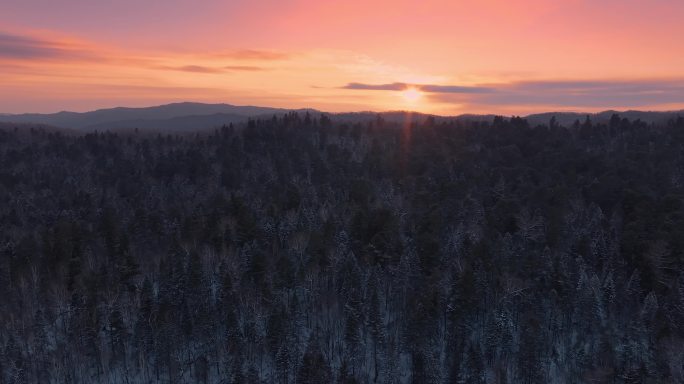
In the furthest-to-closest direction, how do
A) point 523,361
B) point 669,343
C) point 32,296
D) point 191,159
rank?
1. point 191,159
2. point 32,296
3. point 523,361
4. point 669,343

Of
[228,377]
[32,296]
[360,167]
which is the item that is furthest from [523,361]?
[360,167]

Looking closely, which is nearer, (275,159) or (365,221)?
(365,221)

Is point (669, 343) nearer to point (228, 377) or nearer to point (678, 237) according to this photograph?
point (678, 237)

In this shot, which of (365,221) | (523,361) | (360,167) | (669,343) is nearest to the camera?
(669,343)

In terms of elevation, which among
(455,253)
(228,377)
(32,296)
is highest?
(455,253)

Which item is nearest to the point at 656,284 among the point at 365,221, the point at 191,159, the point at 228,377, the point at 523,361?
the point at 523,361

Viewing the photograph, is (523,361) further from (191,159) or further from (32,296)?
(191,159)

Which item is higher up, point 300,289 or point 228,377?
point 300,289

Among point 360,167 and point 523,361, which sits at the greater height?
point 360,167

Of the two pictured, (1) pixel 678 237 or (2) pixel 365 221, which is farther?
(2) pixel 365 221
